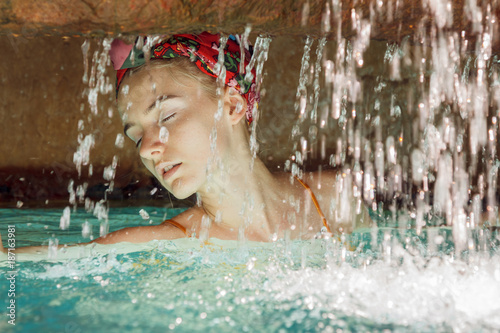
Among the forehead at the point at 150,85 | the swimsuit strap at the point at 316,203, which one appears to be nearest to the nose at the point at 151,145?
the forehead at the point at 150,85

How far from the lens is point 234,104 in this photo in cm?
249

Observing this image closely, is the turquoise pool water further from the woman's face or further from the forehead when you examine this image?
the forehead

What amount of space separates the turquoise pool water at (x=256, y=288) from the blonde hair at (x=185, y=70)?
0.71m

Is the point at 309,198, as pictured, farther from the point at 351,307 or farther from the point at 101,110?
the point at 101,110

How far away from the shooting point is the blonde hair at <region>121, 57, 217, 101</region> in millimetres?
2332

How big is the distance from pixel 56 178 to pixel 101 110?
89 centimetres

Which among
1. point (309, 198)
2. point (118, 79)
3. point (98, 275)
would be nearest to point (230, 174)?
point (309, 198)

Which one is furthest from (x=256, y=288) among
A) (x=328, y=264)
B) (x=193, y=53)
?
(x=193, y=53)

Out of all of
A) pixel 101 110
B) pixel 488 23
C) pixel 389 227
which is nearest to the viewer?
pixel 488 23

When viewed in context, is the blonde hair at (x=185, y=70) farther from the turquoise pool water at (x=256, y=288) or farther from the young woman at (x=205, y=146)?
the turquoise pool water at (x=256, y=288)

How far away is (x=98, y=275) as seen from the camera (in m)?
1.80

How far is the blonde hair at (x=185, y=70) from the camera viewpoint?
2.33m

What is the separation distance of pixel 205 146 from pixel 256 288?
2.80 ft

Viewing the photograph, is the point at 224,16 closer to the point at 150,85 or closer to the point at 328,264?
the point at 150,85
